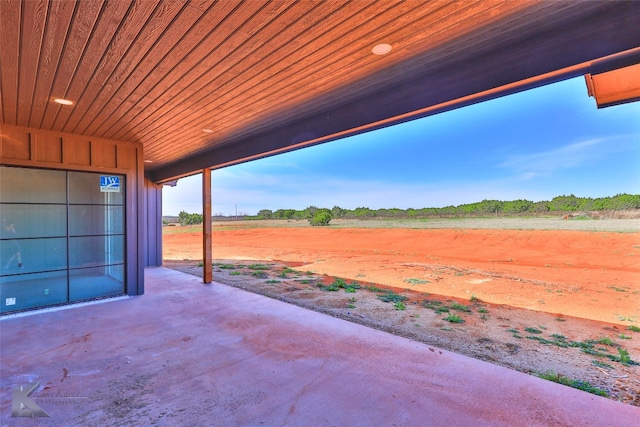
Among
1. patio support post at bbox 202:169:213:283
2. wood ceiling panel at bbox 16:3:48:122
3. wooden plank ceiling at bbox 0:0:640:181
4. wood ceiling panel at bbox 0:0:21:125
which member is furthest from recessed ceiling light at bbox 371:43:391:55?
patio support post at bbox 202:169:213:283

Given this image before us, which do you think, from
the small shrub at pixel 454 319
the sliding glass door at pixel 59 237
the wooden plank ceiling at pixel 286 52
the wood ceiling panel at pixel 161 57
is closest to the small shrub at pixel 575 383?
the small shrub at pixel 454 319

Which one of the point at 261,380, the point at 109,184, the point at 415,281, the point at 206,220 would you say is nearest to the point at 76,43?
the point at 261,380

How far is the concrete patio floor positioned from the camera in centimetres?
188

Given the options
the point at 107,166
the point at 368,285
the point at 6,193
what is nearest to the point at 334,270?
the point at 368,285

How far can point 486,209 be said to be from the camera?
76.0 ft

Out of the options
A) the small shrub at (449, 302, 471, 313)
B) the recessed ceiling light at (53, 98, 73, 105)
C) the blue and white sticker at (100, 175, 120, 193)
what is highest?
the recessed ceiling light at (53, 98, 73, 105)

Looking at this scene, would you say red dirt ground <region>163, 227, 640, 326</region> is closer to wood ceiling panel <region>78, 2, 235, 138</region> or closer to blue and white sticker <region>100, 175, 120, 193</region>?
blue and white sticker <region>100, 175, 120, 193</region>

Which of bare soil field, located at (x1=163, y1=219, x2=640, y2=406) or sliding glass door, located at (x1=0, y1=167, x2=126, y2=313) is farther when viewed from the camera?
sliding glass door, located at (x1=0, y1=167, x2=126, y2=313)

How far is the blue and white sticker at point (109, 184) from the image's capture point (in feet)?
16.5

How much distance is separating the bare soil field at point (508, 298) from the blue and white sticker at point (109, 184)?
2905 millimetres

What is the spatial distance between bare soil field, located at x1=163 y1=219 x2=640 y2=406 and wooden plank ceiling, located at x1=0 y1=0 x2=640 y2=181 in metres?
2.77

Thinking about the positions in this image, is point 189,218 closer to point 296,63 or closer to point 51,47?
point 51,47

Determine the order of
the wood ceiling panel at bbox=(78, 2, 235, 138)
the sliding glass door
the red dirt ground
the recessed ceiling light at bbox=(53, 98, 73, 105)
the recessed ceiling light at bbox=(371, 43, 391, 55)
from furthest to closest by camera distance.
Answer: the red dirt ground → the sliding glass door → the recessed ceiling light at bbox=(53, 98, 73, 105) → the recessed ceiling light at bbox=(371, 43, 391, 55) → the wood ceiling panel at bbox=(78, 2, 235, 138)

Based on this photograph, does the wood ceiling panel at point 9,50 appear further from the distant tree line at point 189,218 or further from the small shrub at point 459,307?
the distant tree line at point 189,218
